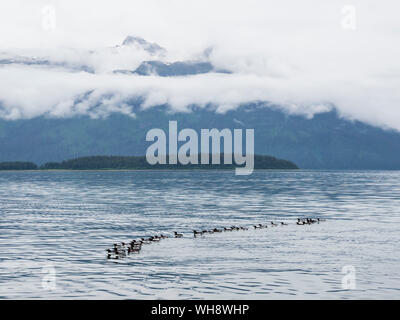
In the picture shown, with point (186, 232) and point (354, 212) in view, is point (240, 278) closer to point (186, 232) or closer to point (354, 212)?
point (186, 232)

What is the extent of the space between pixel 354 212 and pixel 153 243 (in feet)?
217

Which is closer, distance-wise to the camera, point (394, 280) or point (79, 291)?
point (79, 291)

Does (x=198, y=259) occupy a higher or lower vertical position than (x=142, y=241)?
lower

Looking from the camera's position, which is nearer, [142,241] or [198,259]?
[198,259]

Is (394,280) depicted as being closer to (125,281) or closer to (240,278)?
→ (240,278)

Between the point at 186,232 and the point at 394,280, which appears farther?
the point at 186,232

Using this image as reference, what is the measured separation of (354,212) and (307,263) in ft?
238

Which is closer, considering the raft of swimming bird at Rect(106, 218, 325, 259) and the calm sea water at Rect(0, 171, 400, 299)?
the calm sea water at Rect(0, 171, 400, 299)

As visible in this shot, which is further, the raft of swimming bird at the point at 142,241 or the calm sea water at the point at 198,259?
the raft of swimming bird at the point at 142,241

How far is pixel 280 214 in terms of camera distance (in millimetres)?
126812

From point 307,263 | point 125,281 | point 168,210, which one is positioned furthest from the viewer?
point 168,210
